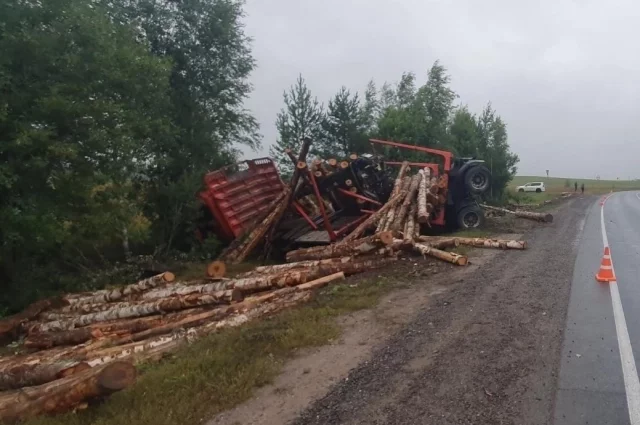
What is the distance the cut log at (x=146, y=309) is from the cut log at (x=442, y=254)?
449 cm

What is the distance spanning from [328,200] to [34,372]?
11140 mm

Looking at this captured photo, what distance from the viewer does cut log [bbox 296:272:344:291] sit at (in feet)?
28.7

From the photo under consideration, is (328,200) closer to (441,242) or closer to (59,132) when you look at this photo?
(441,242)

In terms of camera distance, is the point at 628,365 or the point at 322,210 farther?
the point at 322,210

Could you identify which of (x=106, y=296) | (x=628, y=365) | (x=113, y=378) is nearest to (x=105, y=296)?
(x=106, y=296)

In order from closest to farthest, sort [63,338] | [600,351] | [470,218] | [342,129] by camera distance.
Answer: [600,351], [63,338], [470,218], [342,129]

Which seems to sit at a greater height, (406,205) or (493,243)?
(406,205)

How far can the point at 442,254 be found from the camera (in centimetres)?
1072

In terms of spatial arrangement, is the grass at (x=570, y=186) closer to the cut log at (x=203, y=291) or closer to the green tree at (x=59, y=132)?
the green tree at (x=59, y=132)

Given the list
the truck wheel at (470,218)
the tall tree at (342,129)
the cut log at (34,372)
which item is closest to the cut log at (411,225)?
the truck wheel at (470,218)

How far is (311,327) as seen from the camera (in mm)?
6637

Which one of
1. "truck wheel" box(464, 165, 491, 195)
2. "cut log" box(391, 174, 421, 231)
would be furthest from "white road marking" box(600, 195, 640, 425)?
"truck wheel" box(464, 165, 491, 195)

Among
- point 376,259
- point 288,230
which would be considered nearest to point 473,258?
point 376,259

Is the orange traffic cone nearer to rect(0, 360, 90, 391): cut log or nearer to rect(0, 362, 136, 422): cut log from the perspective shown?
rect(0, 362, 136, 422): cut log
